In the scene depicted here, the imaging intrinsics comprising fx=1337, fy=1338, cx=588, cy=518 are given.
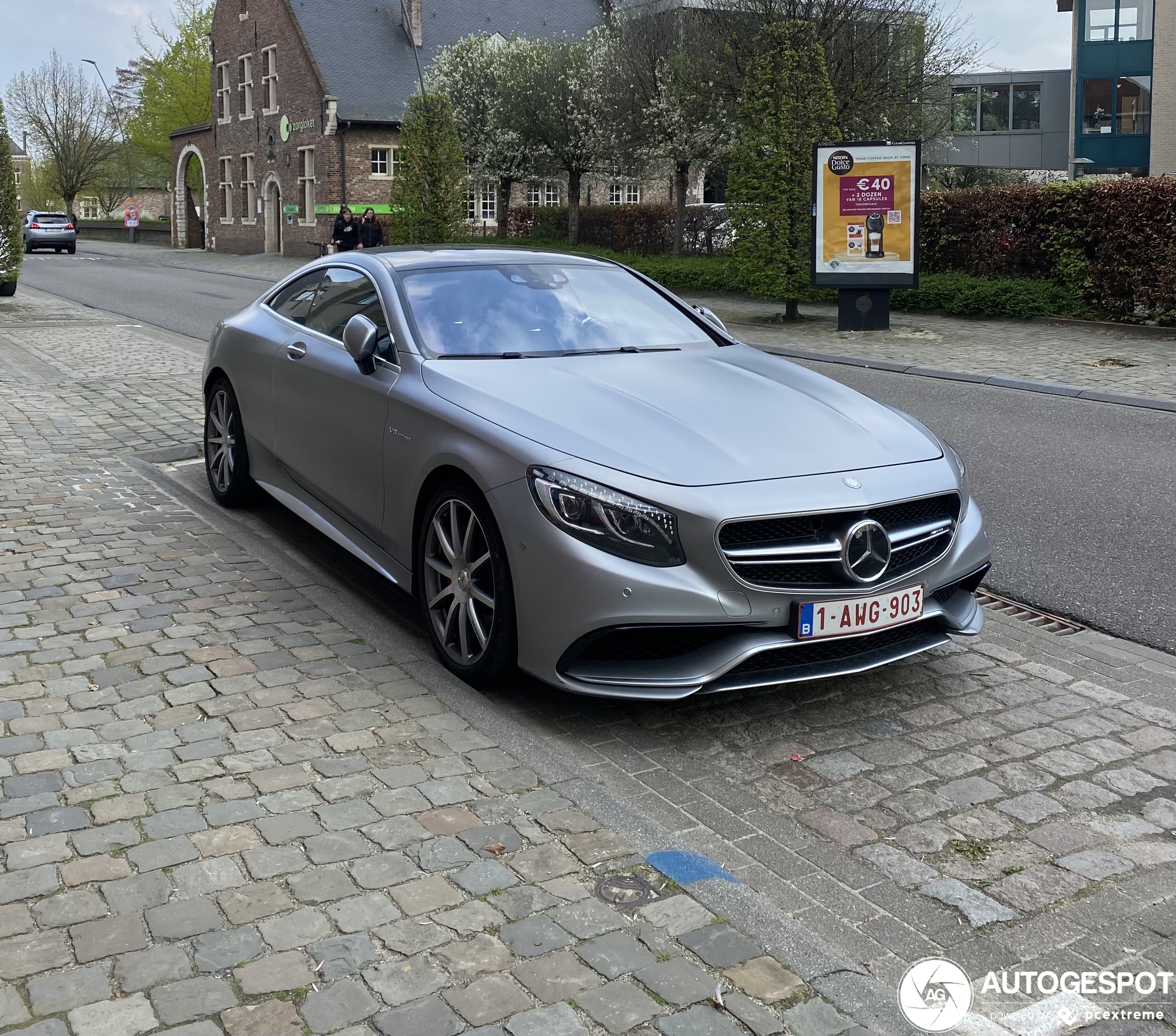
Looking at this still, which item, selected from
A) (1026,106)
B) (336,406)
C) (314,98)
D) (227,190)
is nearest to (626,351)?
(336,406)

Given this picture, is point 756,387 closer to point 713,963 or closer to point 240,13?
point 713,963

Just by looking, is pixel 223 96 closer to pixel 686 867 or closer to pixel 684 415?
pixel 684 415

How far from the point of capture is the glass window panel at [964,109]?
110ft

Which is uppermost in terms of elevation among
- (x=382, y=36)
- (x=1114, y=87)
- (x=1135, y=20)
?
(x=382, y=36)

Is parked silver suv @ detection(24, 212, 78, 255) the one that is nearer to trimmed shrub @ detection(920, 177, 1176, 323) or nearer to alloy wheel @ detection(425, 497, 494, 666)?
trimmed shrub @ detection(920, 177, 1176, 323)

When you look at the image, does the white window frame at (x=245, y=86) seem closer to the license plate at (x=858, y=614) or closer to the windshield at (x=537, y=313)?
the windshield at (x=537, y=313)

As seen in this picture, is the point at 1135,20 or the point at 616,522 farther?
the point at 1135,20

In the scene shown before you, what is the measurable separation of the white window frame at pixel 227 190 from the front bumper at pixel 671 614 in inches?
2231

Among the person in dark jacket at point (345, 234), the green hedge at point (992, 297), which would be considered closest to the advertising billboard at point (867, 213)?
the green hedge at point (992, 297)

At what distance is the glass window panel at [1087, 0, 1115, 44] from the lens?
48562 mm

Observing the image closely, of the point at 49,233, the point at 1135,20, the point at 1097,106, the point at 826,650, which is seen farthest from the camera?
the point at 49,233

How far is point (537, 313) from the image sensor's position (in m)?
5.88

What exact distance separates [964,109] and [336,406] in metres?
A: 41.7

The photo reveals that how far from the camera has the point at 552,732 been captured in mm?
4469
